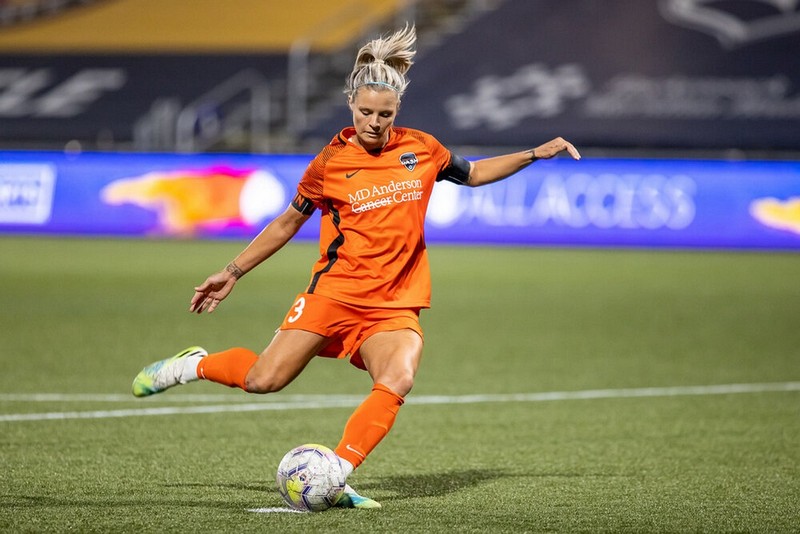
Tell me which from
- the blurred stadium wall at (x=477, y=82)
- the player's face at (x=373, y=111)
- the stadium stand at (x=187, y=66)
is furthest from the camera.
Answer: the stadium stand at (x=187, y=66)

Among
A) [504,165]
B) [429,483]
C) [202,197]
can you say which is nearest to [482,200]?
[202,197]

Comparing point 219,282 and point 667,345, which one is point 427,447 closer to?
point 219,282

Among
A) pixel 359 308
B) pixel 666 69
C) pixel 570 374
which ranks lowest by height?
pixel 570 374

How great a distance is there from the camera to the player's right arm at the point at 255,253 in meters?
5.71

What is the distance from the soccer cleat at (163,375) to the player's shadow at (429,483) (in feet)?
3.29

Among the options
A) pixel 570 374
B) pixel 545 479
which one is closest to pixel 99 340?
pixel 570 374

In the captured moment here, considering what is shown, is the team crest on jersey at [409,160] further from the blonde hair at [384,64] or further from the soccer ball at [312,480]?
the soccer ball at [312,480]

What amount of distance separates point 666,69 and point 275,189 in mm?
10366

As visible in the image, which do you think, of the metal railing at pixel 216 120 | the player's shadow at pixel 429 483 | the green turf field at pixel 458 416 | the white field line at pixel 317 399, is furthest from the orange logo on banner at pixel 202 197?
the player's shadow at pixel 429 483

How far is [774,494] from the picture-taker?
18.7ft

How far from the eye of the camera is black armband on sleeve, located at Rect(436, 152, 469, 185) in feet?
19.2

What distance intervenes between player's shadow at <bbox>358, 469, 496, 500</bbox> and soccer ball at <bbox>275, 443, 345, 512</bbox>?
17.8 inches

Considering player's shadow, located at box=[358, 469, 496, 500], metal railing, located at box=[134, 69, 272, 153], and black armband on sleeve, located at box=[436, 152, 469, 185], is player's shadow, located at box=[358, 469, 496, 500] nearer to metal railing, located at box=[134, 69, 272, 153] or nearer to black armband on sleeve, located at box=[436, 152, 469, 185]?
black armband on sleeve, located at box=[436, 152, 469, 185]

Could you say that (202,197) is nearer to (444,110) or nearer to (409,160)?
(444,110)
